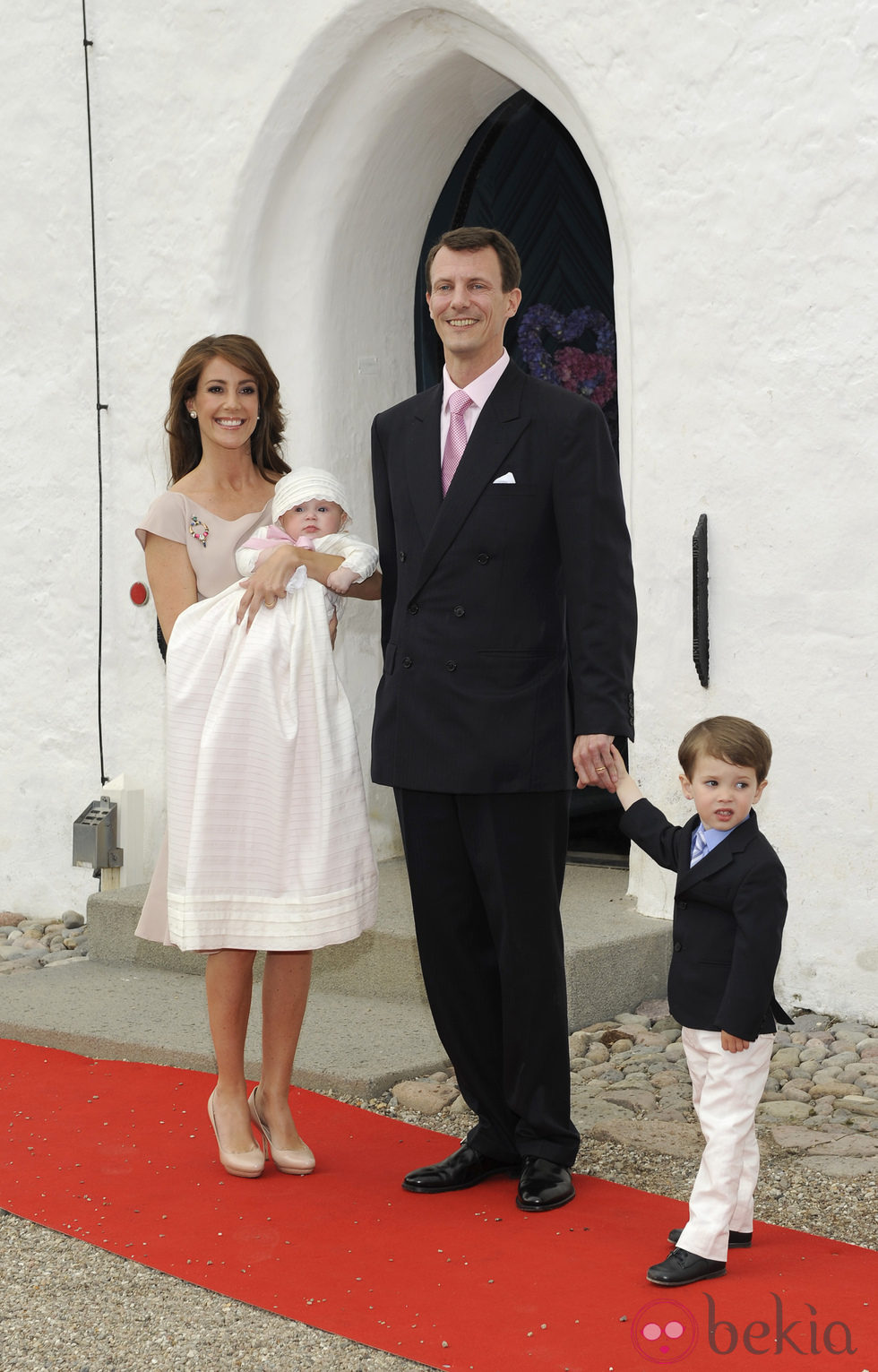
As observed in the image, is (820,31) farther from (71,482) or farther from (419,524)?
(71,482)

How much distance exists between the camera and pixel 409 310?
20.7 ft

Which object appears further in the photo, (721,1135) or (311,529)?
(311,529)

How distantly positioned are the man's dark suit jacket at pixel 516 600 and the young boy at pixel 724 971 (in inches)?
14.8

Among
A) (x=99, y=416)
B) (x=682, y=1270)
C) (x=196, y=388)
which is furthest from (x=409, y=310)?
(x=682, y=1270)

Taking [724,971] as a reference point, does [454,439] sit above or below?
above

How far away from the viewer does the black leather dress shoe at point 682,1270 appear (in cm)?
283

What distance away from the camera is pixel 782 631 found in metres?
4.86

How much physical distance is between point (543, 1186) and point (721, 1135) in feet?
1.97

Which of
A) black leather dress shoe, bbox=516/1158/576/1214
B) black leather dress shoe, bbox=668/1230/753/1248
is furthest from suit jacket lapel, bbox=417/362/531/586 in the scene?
black leather dress shoe, bbox=668/1230/753/1248

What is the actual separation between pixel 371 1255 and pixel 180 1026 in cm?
185

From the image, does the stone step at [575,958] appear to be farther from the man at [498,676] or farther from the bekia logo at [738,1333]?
the bekia logo at [738,1333]

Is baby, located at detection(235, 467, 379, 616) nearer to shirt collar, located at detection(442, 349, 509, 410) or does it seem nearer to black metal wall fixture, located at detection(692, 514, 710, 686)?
shirt collar, located at detection(442, 349, 509, 410)

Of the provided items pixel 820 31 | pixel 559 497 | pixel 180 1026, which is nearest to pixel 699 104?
pixel 820 31

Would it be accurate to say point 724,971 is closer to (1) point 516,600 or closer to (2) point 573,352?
(1) point 516,600
